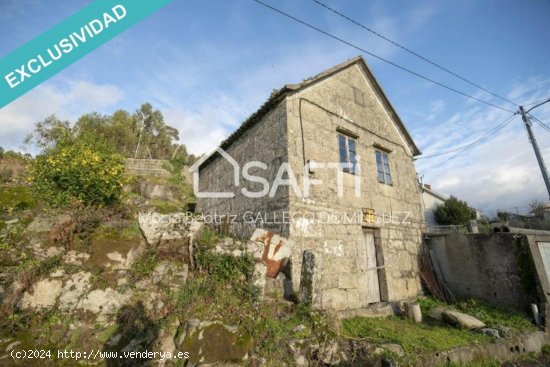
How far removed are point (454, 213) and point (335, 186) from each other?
62.3ft

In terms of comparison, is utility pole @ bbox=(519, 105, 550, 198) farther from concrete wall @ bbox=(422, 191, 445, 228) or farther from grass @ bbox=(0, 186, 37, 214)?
grass @ bbox=(0, 186, 37, 214)

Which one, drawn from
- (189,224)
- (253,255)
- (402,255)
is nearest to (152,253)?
(189,224)

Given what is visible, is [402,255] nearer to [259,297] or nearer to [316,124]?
[316,124]

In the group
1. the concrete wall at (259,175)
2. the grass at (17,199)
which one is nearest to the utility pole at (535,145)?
the concrete wall at (259,175)

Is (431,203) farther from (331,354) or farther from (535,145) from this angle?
(331,354)

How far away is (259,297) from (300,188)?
2961 mm

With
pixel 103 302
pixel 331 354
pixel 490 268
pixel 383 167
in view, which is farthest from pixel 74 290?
pixel 490 268

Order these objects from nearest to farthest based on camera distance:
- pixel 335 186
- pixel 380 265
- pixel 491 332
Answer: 1. pixel 491 332
2. pixel 335 186
3. pixel 380 265

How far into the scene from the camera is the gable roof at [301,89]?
7.21 m

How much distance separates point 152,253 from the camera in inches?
168

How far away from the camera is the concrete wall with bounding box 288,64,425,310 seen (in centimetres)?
661

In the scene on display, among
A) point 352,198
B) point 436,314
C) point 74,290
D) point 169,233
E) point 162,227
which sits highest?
point 352,198

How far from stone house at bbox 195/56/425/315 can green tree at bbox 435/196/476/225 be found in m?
13.8

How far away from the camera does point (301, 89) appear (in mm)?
7484
